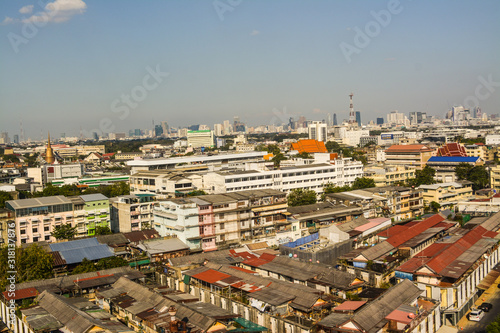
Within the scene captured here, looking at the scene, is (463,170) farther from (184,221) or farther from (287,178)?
(184,221)

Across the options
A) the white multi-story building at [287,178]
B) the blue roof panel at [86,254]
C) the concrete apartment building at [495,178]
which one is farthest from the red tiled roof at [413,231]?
the concrete apartment building at [495,178]

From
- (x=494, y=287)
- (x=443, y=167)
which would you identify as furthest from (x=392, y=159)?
(x=494, y=287)

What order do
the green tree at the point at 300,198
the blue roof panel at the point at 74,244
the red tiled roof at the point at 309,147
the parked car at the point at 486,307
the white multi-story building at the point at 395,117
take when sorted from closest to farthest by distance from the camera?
1. the parked car at the point at 486,307
2. the blue roof panel at the point at 74,244
3. the green tree at the point at 300,198
4. the red tiled roof at the point at 309,147
5. the white multi-story building at the point at 395,117

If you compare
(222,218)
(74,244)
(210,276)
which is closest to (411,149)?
(222,218)

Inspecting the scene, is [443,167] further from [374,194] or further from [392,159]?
[374,194]

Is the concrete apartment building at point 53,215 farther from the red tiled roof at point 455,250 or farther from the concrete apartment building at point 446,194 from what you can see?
the concrete apartment building at point 446,194

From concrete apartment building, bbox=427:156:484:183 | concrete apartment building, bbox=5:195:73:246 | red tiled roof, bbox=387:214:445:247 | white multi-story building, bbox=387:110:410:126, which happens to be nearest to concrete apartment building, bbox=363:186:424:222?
red tiled roof, bbox=387:214:445:247
